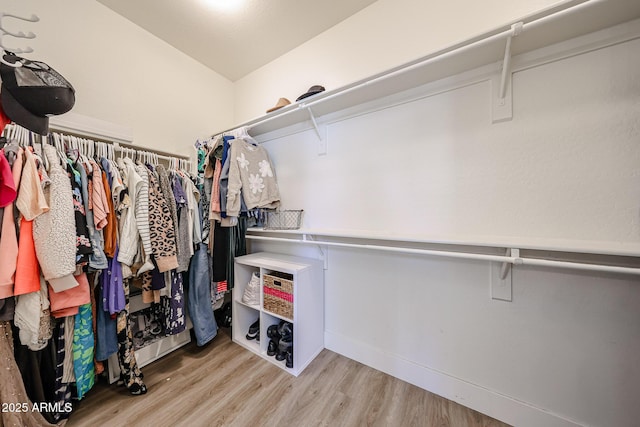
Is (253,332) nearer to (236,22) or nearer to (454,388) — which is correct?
(454,388)

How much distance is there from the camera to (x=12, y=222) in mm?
957

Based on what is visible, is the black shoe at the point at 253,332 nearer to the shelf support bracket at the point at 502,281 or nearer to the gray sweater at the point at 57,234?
the gray sweater at the point at 57,234

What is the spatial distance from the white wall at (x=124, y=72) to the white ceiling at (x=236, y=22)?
0.13 meters

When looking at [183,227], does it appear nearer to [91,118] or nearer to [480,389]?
[91,118]

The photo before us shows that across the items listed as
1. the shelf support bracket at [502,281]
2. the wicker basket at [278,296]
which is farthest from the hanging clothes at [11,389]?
the shelf support bracket at [502,281]

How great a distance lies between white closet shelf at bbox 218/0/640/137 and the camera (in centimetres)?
83

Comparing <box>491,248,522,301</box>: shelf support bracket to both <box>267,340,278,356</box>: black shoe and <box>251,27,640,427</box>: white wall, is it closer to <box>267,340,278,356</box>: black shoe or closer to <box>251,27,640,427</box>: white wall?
<box>251,27,640,427</box>: white wall

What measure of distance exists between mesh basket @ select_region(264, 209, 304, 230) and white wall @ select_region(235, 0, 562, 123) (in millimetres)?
1042

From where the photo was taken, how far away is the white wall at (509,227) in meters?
0.92

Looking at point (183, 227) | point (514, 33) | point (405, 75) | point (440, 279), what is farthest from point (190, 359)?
point (514, 33)

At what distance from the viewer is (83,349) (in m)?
1.16

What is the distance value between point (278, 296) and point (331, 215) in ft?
2.38

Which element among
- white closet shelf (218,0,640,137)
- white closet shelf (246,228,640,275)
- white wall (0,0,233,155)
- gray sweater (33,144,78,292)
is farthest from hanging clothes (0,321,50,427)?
white closet shelf (218,0,640,137)

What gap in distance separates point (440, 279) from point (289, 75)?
2.04 m
